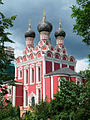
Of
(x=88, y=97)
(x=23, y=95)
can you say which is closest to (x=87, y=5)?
(x=88, y=97)

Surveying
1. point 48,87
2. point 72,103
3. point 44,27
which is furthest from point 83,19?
point 44,27

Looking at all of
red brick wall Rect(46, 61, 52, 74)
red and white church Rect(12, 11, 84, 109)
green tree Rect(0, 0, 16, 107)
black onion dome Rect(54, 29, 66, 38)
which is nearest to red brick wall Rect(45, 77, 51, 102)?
red and white church Rect(12, 11, 84, 109)

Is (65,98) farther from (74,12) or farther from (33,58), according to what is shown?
(33,58)

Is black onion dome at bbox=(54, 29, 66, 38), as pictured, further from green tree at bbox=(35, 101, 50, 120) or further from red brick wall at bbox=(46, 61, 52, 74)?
green tree at bbox=(35, 101, 50, 120)

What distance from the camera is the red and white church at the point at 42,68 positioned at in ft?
81.1

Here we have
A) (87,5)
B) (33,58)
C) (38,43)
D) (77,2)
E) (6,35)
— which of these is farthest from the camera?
(38,43)

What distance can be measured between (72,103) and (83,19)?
200 inches

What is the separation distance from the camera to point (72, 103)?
9266mm

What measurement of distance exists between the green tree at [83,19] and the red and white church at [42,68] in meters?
12.2

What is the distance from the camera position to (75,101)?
943cm

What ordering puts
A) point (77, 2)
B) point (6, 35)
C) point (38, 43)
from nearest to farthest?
point (6, 35)
point (77, 2)
point (38, 43)

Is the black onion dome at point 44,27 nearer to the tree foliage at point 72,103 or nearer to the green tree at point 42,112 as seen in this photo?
the green tree at point 42,112

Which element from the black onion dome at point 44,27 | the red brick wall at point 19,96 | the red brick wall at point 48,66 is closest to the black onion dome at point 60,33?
the black onion dome at point 44,27

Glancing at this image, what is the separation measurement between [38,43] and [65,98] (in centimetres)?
2023
